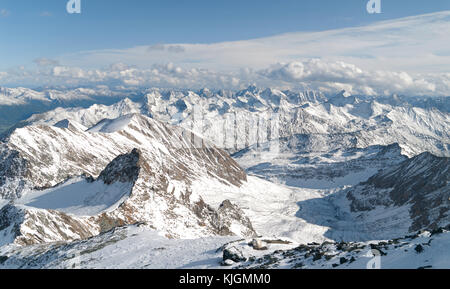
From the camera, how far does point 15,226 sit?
72438 millimetres

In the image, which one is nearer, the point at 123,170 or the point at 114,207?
the point at 114,207

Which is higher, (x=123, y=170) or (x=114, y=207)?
(x=123, y=170)

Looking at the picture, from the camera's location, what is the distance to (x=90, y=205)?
10919 cm

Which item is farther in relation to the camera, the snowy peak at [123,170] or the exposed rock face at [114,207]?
the snowy peak at [123,170]

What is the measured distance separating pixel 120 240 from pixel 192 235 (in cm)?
4307

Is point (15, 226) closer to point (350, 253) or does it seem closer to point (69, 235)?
point (69, 235)

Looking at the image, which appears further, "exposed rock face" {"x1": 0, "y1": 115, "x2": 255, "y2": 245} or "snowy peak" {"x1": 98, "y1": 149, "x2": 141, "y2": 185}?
"snowy peak" {"x1": 98, "y1": 149, "x2": 141, "y2": 185}

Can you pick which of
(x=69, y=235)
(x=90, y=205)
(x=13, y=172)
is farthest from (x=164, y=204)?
(x=13, y=172)
